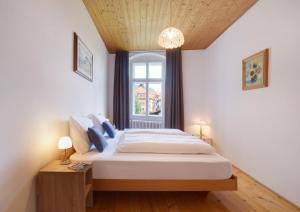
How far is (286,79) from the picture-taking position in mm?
2021

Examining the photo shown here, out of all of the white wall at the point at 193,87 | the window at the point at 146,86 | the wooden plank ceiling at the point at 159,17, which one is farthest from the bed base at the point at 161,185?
the window at the point at 146,86

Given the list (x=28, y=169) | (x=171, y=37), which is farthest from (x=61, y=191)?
(x=171, y=37)

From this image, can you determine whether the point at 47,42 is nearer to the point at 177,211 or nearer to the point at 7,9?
the point at 7,9

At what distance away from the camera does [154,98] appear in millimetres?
4910

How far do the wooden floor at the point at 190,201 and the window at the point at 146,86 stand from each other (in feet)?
9.51

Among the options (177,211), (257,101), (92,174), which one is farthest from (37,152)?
(257,101)

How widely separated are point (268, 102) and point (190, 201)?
1.65 metres

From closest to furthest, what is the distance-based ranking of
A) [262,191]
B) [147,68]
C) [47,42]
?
1. [47,42]
2. [262,191]
3. [147,68]

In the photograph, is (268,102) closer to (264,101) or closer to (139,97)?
(264,101)

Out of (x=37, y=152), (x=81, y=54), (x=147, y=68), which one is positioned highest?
(x=147, y=68)

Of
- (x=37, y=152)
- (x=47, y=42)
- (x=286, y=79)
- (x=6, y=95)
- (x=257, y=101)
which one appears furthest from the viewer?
(x=257, y=101)

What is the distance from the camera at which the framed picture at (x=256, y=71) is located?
2340 millimetres

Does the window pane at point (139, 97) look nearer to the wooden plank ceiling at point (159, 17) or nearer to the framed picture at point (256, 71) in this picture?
the wooden plank ceiling at point (159, 17)

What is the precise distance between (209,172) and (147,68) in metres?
3.63
